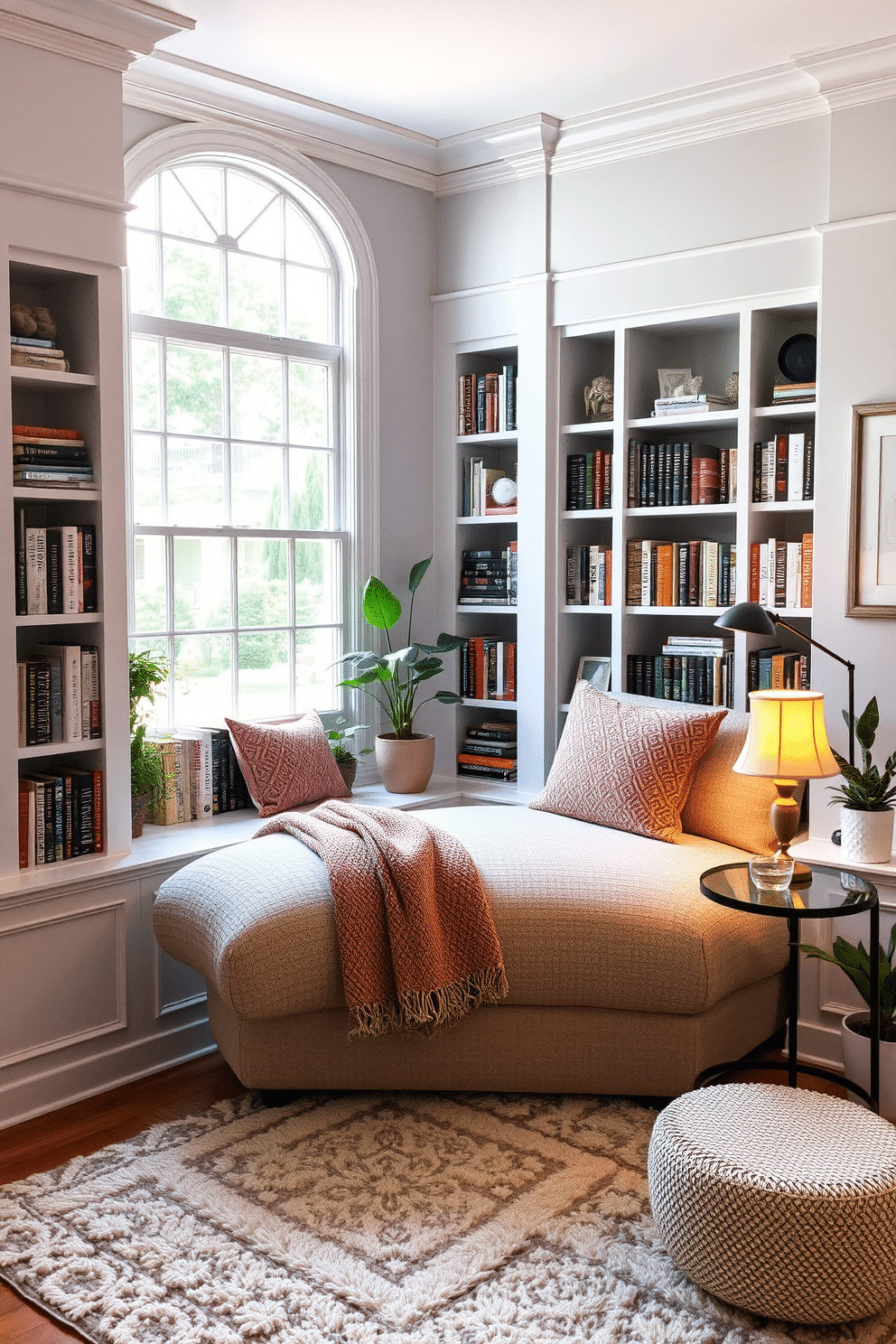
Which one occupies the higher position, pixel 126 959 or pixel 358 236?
pixel 358 236

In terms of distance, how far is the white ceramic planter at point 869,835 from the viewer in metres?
3.36

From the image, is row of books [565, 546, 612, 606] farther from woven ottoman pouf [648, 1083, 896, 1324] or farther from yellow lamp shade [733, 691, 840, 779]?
woven ottoman pouf [648, 1083, 896, 1324]

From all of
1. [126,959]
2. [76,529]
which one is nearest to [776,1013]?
[126,959]

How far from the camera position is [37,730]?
10.9 ft

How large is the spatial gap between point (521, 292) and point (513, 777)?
6.04 feet

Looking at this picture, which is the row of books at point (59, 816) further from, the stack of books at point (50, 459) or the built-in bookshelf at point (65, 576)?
the stack of books at point (50, 459)

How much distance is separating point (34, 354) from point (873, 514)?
242 centimetres

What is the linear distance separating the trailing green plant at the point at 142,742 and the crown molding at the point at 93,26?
1.68 meters

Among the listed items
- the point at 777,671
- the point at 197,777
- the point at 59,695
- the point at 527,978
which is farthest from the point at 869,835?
the point at 59,695

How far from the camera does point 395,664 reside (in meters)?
4.42

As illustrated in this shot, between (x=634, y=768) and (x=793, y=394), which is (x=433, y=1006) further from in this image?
(x=793, y=394)

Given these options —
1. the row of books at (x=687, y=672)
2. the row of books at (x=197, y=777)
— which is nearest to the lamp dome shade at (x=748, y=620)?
the row of books at (x=687, y=672)

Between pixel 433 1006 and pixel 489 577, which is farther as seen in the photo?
pixel 489 577

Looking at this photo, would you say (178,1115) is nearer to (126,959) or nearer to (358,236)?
(126,959)
